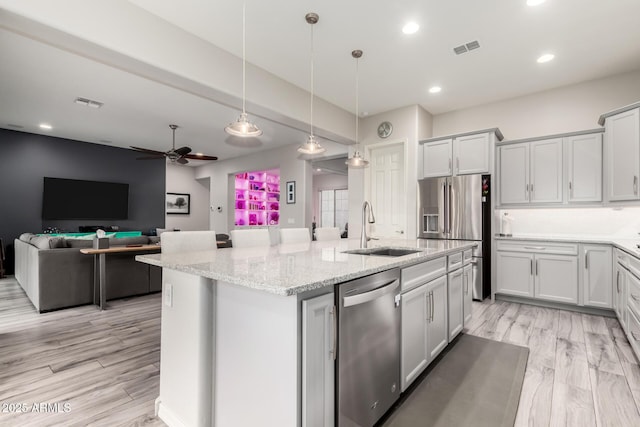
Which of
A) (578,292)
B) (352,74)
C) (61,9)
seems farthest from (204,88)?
(578,292)

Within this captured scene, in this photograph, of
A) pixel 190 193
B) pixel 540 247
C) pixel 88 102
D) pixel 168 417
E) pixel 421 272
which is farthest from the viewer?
pixel 190 193

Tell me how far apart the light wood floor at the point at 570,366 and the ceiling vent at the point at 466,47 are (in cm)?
295

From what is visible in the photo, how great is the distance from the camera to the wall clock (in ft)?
16.3

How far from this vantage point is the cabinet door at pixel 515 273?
3.95 meters

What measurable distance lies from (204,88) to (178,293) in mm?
2182

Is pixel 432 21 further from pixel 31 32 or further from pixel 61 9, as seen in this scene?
pixel 31 32

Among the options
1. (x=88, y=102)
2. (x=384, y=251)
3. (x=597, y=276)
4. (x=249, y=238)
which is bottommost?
(x=597, y=276)

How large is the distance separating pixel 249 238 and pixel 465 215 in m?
3.00

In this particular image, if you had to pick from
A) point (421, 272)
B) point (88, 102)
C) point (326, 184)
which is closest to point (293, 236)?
point (421, 272)

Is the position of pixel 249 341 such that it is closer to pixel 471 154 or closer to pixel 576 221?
pixel 471 154

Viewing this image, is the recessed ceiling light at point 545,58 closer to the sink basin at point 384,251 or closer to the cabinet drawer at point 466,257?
the cabinet drawer at point 466,257

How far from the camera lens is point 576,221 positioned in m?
4.11

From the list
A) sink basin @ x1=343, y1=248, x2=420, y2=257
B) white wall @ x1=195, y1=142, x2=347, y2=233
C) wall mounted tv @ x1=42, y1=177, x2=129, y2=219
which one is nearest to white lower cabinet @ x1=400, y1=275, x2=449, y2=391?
sink basin @ x1=343, y1=248, x2=420, y2=257

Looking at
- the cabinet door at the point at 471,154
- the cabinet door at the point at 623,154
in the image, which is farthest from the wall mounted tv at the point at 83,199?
the cabinet door at the point at 623,154
